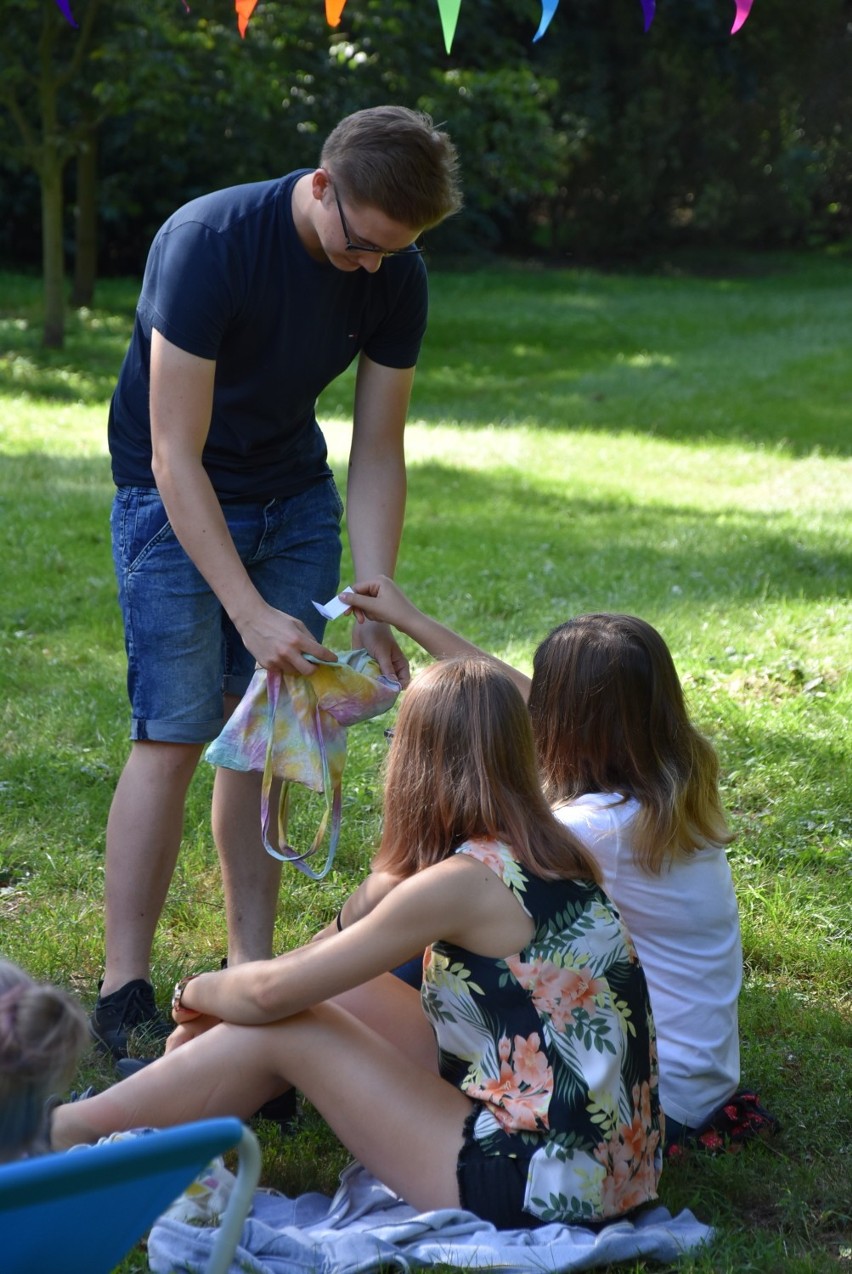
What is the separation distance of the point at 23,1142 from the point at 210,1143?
0.50 m

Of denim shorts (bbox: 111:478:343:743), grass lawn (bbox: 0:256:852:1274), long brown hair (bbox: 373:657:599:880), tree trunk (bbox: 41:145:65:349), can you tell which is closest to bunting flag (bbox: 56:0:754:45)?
denim shorts (bbox: 111:478:343:743)

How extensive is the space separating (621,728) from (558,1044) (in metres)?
0.62

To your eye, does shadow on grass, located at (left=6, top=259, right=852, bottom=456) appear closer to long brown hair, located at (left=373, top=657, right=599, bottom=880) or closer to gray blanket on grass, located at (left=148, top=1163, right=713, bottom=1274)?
long brown hair, located at (left=373, top=657, right=599, bottom=880)

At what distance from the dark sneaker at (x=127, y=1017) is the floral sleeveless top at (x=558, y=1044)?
34.1 inches

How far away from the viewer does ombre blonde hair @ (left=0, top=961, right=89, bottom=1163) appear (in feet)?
5.49

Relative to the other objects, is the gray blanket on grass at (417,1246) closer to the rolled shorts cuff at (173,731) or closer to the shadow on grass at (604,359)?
the rolled shorts cuff at (173,731)

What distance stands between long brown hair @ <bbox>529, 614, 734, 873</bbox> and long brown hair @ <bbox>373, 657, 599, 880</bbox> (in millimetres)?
299

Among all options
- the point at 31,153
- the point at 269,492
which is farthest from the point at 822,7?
the point at 269,492

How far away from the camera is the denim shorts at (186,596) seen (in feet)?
9.25

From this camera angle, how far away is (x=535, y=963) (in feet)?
7.26

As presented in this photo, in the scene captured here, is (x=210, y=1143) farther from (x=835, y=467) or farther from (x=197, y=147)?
(x=197, y=147)

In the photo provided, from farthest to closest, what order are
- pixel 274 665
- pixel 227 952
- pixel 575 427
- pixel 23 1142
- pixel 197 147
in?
1. pixel 197 147
2. pixel 575 427
3. pixel 227 952
4. pixel 274 665
5. pixel 23 1142

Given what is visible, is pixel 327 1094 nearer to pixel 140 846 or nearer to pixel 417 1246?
pixel 417 1246

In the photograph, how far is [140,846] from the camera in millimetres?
2914
